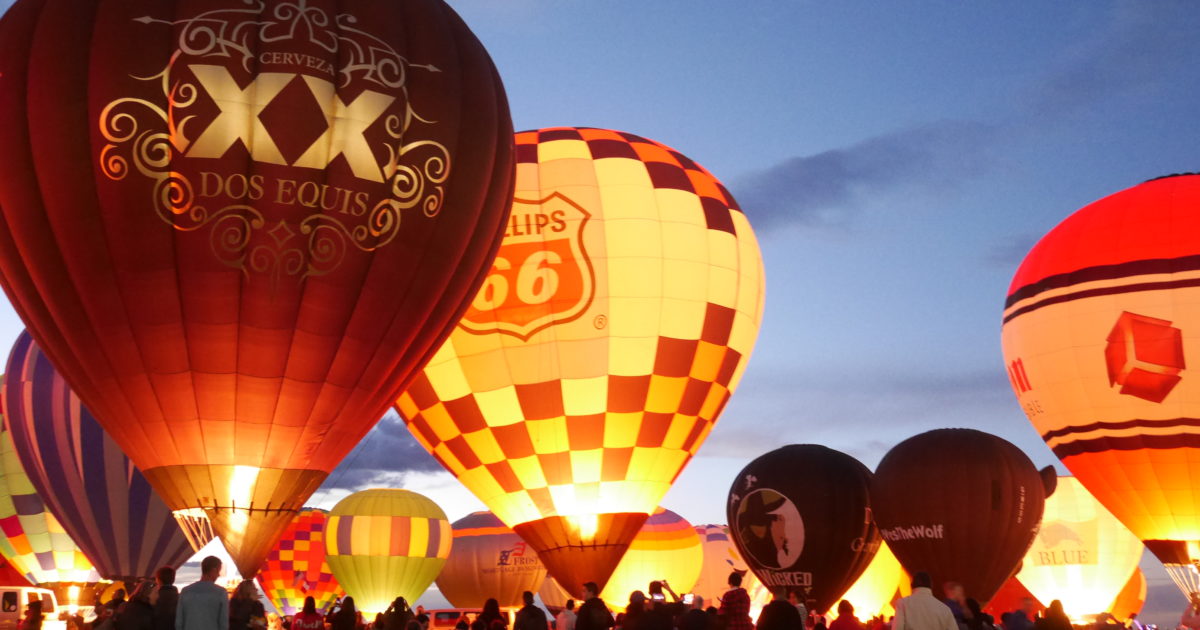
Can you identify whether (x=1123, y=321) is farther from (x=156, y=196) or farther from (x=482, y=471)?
(x=156, y=196)

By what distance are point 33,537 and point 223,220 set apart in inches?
706

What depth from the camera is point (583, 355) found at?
1444cm

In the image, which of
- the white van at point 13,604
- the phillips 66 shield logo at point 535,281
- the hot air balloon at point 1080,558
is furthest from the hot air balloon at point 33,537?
the hot air balloon at point 1080,558

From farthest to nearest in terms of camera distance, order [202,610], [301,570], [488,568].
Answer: [301,570] → [488,568] → [202,610]

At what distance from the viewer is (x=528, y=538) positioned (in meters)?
14.9

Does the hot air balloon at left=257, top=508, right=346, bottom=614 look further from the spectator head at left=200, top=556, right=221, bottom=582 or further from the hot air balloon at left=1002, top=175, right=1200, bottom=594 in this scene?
the spectator head at left=200, top=556, right=221, bottom=582

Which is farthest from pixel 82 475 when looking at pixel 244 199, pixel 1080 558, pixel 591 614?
pixel 1080 558

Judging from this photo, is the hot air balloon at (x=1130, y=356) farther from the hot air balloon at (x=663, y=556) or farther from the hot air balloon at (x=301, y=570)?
the hot air balloon at (x=301, y=570)

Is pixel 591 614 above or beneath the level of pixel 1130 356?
beneath

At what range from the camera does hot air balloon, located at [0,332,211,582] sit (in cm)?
1956

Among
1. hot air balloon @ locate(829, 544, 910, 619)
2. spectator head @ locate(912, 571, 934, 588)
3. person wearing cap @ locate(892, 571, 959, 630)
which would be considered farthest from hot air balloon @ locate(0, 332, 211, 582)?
person wearing cap @ locate(892, 571, 959, 630)

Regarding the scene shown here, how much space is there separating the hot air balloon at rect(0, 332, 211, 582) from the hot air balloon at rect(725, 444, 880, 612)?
10.2 m

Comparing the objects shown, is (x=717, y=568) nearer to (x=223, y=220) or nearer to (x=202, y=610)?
(x=223, y=220)

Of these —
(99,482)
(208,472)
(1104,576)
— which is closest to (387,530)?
(99,482)
